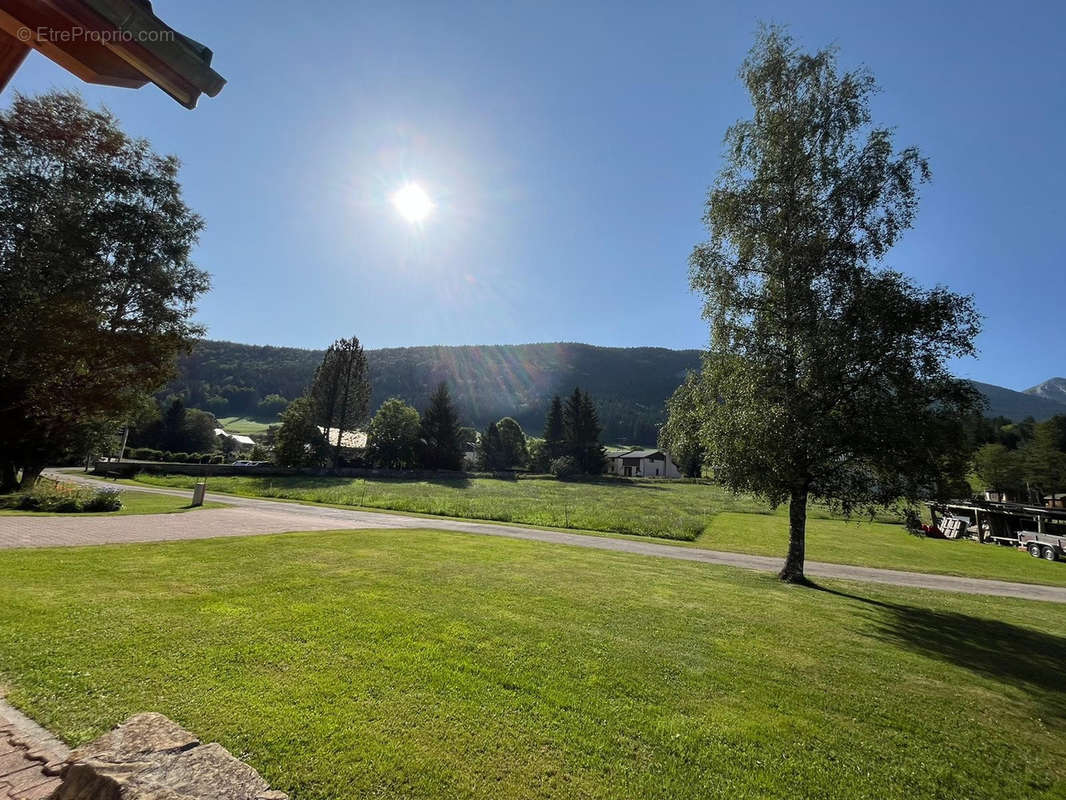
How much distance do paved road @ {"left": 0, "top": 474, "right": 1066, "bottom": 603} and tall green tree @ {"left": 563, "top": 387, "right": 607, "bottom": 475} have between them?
60.4 metres

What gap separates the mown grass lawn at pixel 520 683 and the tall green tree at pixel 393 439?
5907 cm

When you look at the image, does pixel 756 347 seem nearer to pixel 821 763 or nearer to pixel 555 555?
pixel 555 555

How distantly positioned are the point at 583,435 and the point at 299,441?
156 ft

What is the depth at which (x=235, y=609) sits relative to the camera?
6.75 metres

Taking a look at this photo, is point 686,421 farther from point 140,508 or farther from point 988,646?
point 140,508

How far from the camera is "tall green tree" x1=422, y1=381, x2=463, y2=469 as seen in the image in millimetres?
69875

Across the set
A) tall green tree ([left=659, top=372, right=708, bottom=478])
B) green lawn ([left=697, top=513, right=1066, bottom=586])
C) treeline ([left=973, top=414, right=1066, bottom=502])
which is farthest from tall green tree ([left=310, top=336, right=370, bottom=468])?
treeline ([left=973, top=414, right=1066, bottom=502])

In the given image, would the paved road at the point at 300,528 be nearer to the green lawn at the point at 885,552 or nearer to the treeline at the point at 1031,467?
the green lawn at the point at 885,552

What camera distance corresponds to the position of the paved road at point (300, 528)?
41.0 feet

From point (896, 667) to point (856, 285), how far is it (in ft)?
33.9

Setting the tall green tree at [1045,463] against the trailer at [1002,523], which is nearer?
the trailer at [1002,523]

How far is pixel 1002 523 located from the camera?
129 feet

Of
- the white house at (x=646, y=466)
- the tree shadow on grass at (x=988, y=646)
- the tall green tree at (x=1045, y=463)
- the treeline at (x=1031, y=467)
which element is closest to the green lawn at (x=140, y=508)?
the tree shadow on grass at (x=988, y=646)

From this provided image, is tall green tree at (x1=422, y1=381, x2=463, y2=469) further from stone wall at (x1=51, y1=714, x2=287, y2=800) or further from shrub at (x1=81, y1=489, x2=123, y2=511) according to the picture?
stone wall at (x1=51, y1=714, x2=287, y2=800)
